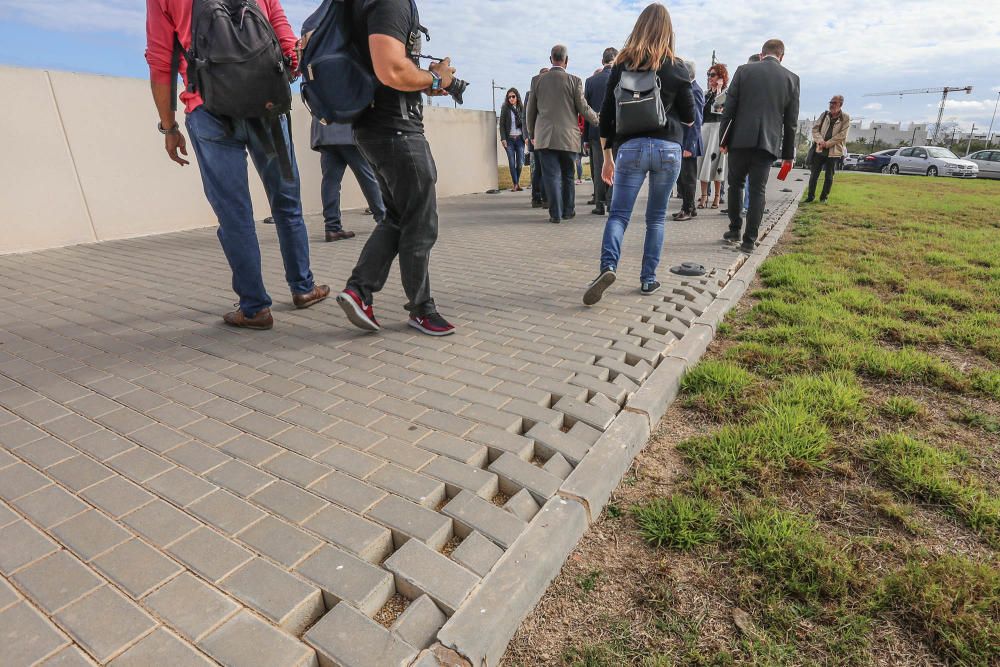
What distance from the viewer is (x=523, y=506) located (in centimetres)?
192

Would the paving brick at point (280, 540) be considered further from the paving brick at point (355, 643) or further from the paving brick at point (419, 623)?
the paving brick at point (419, 623)

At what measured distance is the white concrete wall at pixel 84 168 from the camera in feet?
19.2

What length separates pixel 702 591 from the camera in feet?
5.47

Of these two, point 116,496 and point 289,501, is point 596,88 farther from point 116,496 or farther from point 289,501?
point 116,496

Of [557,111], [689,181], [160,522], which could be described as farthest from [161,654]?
[689,181]

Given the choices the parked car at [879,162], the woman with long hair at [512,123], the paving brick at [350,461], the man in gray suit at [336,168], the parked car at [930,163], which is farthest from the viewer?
the parked car at [879,162]

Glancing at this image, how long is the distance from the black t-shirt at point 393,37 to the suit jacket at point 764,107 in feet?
12.9

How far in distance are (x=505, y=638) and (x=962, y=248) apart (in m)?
6.96

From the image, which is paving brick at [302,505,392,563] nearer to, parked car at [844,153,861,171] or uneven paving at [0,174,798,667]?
uneven paving at [0,174,798,667]

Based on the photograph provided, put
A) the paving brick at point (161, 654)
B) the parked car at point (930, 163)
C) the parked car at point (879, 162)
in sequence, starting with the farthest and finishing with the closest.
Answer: the parked car at point (879, 162) < the parked car at point (930, 163) < the paving brick at point (161, 654)

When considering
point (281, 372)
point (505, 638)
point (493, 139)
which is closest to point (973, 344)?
point (505, 638)

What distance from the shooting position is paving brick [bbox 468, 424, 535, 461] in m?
2.22

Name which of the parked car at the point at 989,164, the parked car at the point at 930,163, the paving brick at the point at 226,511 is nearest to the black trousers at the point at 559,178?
the paving brick at the point at 226,511

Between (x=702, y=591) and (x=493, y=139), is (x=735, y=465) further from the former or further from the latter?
(x=493, y=139)
